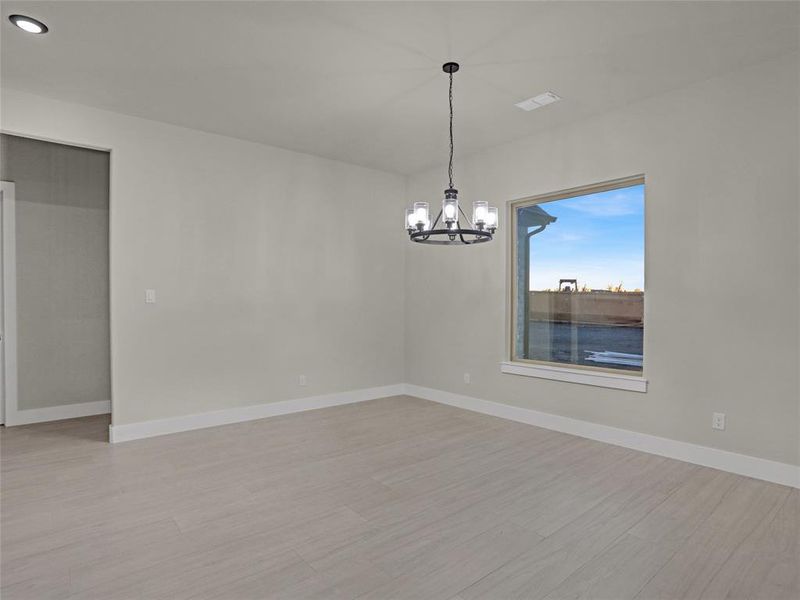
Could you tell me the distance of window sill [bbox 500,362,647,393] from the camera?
3.98m

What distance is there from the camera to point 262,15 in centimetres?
273

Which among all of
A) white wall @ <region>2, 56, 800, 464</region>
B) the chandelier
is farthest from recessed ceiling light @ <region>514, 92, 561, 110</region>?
the chandelier

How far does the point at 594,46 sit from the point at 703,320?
6.95ft

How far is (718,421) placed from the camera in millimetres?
3492

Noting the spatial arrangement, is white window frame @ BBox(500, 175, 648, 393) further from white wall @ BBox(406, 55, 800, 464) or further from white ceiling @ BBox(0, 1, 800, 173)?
white ceiling @ BBox(0, 1, 800, 173)

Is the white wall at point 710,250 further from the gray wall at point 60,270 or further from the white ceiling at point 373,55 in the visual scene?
the gray wall at point 60,270

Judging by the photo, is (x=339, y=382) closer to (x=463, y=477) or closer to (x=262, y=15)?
(x=463, y=477)

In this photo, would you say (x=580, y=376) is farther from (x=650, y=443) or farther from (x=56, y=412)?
(x=56, y=412)

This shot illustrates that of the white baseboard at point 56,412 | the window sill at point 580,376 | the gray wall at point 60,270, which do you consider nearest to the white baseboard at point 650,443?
the window sill at point 580,376

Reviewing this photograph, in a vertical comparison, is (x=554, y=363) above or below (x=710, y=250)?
below

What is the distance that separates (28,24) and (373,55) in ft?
6.68

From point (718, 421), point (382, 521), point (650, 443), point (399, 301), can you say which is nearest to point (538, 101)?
point (718, 421)

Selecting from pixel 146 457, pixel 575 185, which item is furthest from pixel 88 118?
pixel 575 185

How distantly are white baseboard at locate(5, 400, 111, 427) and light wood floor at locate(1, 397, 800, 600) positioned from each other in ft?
2.20
